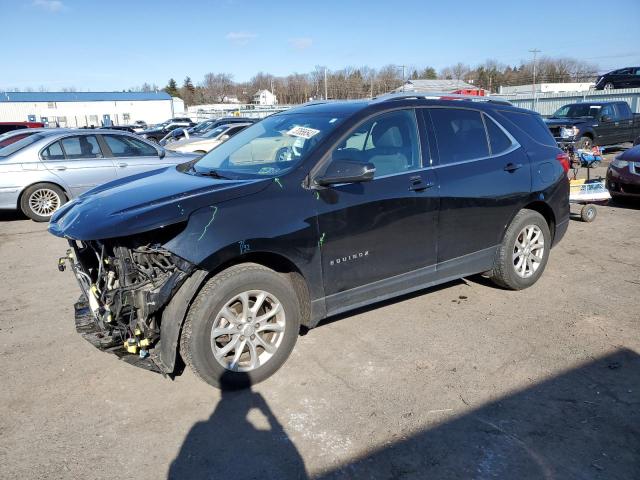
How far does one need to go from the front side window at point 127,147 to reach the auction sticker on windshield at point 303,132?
21.3 ft

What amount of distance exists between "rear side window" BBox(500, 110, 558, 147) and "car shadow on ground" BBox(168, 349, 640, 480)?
2694 millimetres

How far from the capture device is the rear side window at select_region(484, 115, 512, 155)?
4.66 metres

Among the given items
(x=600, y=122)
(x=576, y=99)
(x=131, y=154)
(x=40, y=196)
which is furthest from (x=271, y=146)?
(x=576, y=99)

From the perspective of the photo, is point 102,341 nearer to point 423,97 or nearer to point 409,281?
point 409,281

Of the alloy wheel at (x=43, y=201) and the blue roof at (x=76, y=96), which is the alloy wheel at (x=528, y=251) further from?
the blue roof at (x=76, y=96)

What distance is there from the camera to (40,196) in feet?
29.9

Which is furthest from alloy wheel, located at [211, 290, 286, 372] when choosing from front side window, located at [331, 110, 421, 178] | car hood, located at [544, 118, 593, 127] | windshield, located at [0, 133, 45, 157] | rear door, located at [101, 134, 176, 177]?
car hood, located at [544, 118, 593, 127]

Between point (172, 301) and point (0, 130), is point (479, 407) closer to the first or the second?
point (172, 301)

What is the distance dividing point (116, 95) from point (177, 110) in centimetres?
1062

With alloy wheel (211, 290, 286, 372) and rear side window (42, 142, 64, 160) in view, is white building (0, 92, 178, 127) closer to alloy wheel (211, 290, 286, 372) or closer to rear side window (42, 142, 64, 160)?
rear side window (42, 142, 64, 160)

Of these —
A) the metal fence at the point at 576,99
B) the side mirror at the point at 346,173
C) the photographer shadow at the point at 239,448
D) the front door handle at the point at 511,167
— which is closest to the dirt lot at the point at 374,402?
the photographer shadow at the point at 239,448

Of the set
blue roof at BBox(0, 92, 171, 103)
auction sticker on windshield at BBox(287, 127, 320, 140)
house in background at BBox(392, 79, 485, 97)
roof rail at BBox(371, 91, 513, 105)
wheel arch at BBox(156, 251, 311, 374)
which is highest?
blue roof at BBox(0, 92, 171, 103)

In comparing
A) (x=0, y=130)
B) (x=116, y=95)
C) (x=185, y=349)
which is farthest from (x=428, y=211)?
(x=116, y=95)

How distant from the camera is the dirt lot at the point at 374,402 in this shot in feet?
8.80
